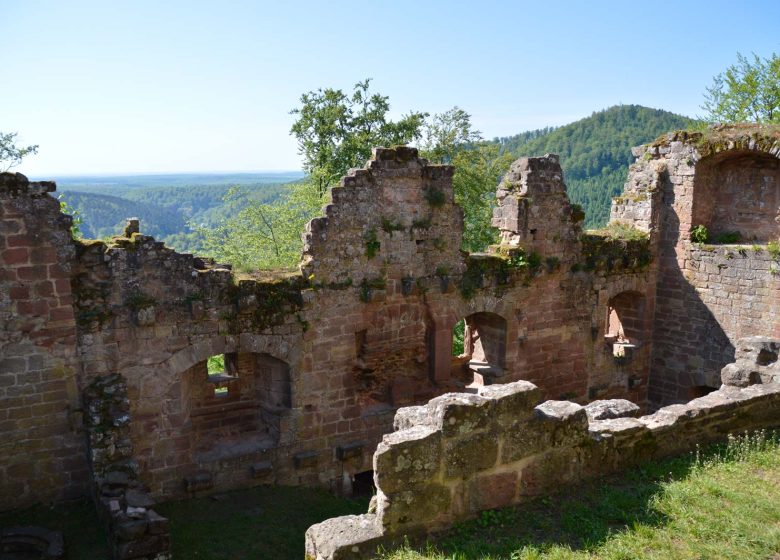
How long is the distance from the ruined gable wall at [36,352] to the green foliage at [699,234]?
38.5 feet

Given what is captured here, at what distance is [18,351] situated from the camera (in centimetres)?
850

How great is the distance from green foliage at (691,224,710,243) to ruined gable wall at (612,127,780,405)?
0.11 metres

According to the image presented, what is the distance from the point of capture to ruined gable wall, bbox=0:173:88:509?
8.31m

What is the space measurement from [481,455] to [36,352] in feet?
19.9

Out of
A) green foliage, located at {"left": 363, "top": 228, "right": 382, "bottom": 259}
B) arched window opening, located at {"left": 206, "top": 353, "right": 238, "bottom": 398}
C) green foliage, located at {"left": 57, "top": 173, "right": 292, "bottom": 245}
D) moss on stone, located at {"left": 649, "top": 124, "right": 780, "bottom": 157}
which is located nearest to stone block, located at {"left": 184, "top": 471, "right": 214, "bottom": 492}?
arched window opening, located at {"left": 206, "top": 353, "right": 238, "bottom": 398}

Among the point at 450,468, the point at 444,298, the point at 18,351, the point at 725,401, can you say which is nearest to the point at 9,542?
the point at 18,351

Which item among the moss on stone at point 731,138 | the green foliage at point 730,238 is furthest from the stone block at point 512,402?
the green foliage at point 730,238

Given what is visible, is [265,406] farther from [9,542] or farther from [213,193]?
[213,193]

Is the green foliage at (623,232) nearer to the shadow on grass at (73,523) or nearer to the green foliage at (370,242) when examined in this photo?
the green foliage at (370,242)

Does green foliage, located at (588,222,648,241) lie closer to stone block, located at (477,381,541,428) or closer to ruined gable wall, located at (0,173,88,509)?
stone block, located at (477,381,541,428)

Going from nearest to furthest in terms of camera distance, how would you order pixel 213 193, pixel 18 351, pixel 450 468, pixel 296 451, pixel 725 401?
pixel 450 468, pixel 725 401, pixel 18 351, pixel 296 451, pixel 213 193

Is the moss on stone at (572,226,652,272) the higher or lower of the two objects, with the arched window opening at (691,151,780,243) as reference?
lower

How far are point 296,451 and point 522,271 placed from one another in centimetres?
519

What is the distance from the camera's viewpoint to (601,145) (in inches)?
2667
